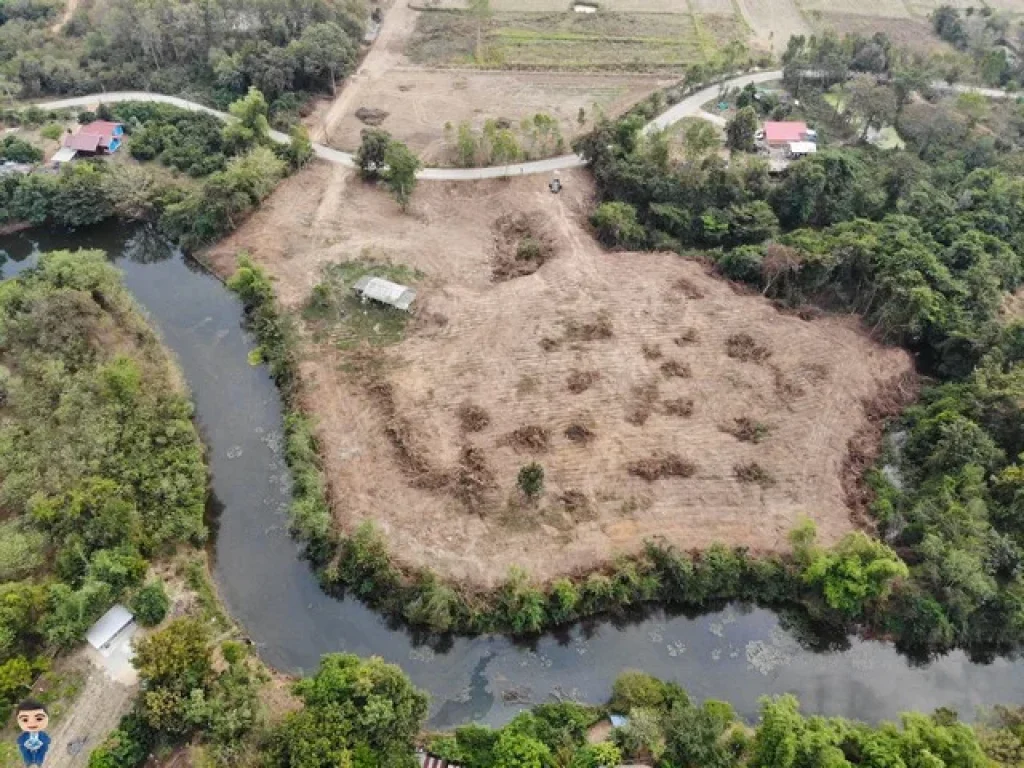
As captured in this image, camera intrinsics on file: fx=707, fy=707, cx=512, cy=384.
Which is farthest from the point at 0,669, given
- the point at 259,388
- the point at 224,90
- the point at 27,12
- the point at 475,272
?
the point at 27,12

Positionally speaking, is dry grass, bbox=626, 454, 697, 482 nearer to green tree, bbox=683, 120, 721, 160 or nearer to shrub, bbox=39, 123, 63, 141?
green tree, bbox=683, 120, 721, 160

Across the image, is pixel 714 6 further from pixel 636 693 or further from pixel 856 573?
pixel 636 693

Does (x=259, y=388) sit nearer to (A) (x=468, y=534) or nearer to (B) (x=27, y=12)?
(A) (x=468, y=534)

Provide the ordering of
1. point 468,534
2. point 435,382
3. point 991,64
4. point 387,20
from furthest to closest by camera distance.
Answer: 1. point 387,20
2. point 991,64
3. point 435,382
4. point 468,534

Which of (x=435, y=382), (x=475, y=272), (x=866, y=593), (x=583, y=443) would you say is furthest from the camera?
(x=475, y=272)

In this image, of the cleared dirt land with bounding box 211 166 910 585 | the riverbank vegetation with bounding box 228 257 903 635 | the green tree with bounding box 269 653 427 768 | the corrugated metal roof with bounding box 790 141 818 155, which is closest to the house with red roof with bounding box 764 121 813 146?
the corrugated metal roof with bounding box 790 141 818 155

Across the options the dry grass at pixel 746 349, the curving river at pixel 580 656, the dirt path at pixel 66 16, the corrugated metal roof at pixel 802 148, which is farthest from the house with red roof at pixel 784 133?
the dirt path at pixel 66 16
